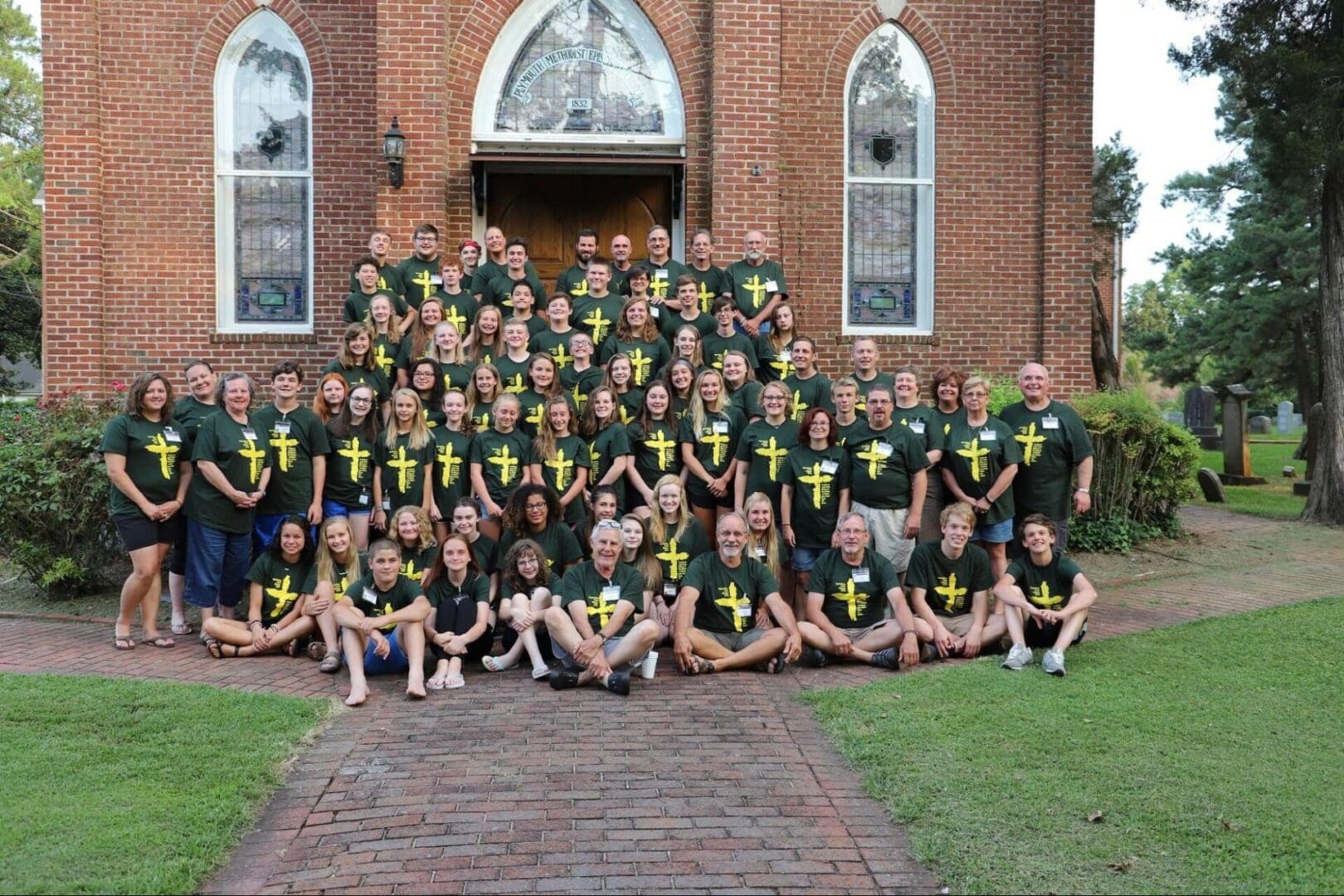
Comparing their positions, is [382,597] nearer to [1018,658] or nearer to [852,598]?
[852,598]

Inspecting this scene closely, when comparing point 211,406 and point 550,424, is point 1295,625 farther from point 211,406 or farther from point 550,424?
point 211,406

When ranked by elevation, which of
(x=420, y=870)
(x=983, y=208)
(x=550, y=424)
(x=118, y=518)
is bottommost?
(x=420, y=870)

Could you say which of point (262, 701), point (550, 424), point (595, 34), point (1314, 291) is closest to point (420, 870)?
point (262, 701)

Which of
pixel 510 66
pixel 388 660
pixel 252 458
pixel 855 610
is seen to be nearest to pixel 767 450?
pixel 855 610

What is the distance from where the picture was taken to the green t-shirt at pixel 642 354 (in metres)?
9.27

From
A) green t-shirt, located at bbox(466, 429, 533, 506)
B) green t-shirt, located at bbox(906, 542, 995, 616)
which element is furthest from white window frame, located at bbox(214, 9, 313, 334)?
green t-shirt, located at bbox(906, 542, 995, 616)

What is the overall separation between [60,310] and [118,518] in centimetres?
506

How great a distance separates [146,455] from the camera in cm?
813

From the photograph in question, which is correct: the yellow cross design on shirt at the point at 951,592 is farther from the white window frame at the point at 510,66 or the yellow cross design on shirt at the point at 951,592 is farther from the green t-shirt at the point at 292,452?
the white window frame at the point at 510,66

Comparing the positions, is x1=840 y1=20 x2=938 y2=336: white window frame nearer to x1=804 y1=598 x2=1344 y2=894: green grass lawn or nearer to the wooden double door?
the wooden double door

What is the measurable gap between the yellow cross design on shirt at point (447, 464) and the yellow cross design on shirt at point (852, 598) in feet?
8.96

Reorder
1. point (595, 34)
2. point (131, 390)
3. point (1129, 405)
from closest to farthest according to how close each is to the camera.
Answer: point (131, 390) → point (1129, 405) → point (595, 34)

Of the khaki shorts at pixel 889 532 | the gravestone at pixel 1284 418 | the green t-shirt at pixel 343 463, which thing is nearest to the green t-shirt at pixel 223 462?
the green t-shirt at pixel 343 463

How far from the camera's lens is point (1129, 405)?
38.8 feet
